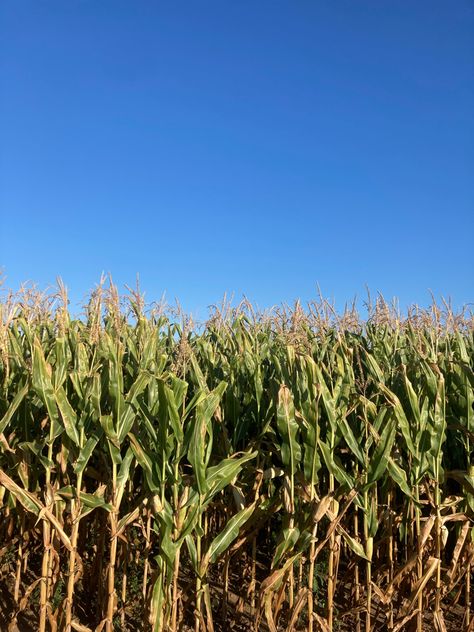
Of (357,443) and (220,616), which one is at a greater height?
(357,443)

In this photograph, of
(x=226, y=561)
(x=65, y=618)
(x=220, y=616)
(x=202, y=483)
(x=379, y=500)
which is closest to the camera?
(x=202, y=483)

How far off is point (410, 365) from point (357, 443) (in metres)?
1.28

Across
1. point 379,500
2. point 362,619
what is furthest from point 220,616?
point 379,500

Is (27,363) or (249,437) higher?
(27,363)

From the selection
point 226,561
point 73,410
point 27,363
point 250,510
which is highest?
point 27,363

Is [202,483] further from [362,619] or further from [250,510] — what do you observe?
[362,619]

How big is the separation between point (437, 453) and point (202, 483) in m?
1.67

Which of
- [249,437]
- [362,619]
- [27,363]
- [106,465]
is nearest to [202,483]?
[106,465]

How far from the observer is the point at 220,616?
4.55 meters

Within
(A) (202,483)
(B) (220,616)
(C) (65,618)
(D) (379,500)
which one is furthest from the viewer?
(D) (379,500)

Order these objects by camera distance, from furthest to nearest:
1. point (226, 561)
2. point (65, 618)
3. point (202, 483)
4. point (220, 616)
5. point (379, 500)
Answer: point (379, 500)
point (220, 616)
point (226, 561)
point (65, 618)
point (202, 483)

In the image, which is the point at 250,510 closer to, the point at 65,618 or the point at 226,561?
the point at 226,561

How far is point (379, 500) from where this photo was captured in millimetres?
4879

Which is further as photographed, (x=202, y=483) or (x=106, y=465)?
(x=106, y=465)
